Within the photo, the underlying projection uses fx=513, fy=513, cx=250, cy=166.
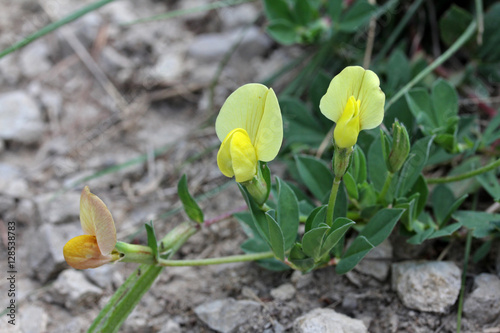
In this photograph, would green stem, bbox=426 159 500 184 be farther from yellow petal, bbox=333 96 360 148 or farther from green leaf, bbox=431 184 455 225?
yellow petal, bbox=333 96 360 148

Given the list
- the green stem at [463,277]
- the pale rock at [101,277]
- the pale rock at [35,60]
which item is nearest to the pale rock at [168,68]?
the pale rock at [35,60]

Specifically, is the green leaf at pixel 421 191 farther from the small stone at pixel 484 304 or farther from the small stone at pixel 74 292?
the small stone at pixel 74 292

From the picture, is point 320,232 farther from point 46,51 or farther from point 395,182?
point 46,51

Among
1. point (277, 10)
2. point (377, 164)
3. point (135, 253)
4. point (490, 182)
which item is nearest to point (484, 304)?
point (490, 182)

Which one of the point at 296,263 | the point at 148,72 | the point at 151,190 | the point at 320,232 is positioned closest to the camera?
the point at 320,232

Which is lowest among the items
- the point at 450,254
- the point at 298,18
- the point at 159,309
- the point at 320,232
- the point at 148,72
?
the point at 159,309

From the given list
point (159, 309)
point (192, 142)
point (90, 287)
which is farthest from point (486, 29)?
point (90, 287)

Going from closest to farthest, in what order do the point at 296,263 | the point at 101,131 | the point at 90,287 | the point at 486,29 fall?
the point at 296,263 < the point at 90,287 < the point at 486,29 < the point at 101,131
